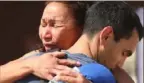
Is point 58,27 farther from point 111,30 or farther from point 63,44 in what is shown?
point 111,30

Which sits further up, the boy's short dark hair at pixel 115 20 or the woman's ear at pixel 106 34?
the boy's short dark hair at pixel 115 20

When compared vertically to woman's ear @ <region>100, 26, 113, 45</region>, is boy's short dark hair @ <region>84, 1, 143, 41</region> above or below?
above

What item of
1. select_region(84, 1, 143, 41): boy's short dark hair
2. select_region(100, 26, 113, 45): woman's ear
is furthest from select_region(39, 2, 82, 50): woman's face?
select_region(100, 26, 113, 45): woman's ear

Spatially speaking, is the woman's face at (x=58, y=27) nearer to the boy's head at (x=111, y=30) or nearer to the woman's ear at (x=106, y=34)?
the boy's head at (x=111, y=30)

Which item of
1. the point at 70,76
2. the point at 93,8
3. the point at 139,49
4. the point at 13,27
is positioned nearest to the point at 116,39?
the point at 93,8

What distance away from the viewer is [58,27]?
7.90ft

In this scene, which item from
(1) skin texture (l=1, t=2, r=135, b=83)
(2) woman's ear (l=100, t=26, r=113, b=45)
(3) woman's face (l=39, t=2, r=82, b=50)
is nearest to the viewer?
(1) skin texture (l=1, t=2, r=135, b=83)

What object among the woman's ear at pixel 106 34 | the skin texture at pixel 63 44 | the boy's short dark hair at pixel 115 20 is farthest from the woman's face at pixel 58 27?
the woman's ear at pixel 106 34

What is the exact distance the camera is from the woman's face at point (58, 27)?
2.38 meters

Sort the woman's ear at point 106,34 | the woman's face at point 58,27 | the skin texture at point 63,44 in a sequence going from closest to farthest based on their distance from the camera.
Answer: the skin texture at point 63,44, the woman's ear at point 106,34, the woman's face at point 58,27

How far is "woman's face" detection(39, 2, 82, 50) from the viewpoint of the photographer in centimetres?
238

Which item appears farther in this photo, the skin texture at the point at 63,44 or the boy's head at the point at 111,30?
the boy's head at the point at 111,30

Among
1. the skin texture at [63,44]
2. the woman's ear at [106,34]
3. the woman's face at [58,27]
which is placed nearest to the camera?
the skin texture at [63,44]

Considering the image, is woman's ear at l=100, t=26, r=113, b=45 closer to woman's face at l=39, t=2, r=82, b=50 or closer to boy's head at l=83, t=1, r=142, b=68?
boy's head at l=83, t=1, r=142, b=68
